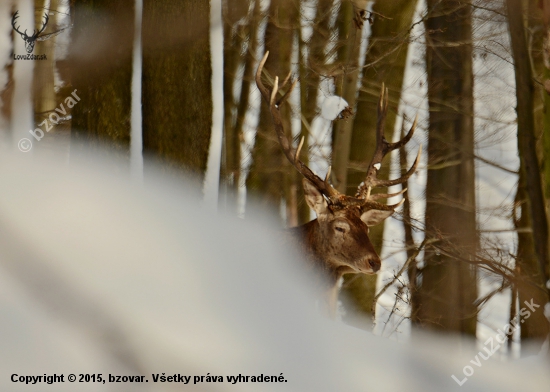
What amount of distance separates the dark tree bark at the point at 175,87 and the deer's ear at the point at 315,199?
1.32 meters

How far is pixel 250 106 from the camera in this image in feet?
37.4

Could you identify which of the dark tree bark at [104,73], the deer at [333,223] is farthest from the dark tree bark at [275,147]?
the dark tree bark at [104,73]

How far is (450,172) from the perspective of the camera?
337 inches

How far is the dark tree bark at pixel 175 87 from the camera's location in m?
4.80

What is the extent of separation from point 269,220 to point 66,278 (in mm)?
8015

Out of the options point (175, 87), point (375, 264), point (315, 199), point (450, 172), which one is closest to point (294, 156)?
point (315, 199)

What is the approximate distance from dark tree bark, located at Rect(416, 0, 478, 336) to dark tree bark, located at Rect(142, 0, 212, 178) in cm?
388

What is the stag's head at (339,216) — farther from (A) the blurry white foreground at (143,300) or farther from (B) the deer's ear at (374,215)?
(A) the blurry white foreground at (143,300)

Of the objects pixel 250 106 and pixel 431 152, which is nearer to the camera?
pixel 431 152

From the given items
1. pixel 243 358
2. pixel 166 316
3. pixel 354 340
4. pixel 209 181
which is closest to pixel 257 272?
pixel 243 358

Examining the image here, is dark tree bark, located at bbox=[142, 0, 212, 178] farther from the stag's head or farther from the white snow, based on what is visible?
Result: the white snow

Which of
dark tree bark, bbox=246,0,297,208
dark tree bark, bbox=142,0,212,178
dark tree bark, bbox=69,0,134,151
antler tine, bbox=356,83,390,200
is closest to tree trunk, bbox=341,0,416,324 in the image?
dark tree bark, bbox=246,0,297,208

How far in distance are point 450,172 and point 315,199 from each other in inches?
129

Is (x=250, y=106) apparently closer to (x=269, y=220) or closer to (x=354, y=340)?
(x=269, y=220)
